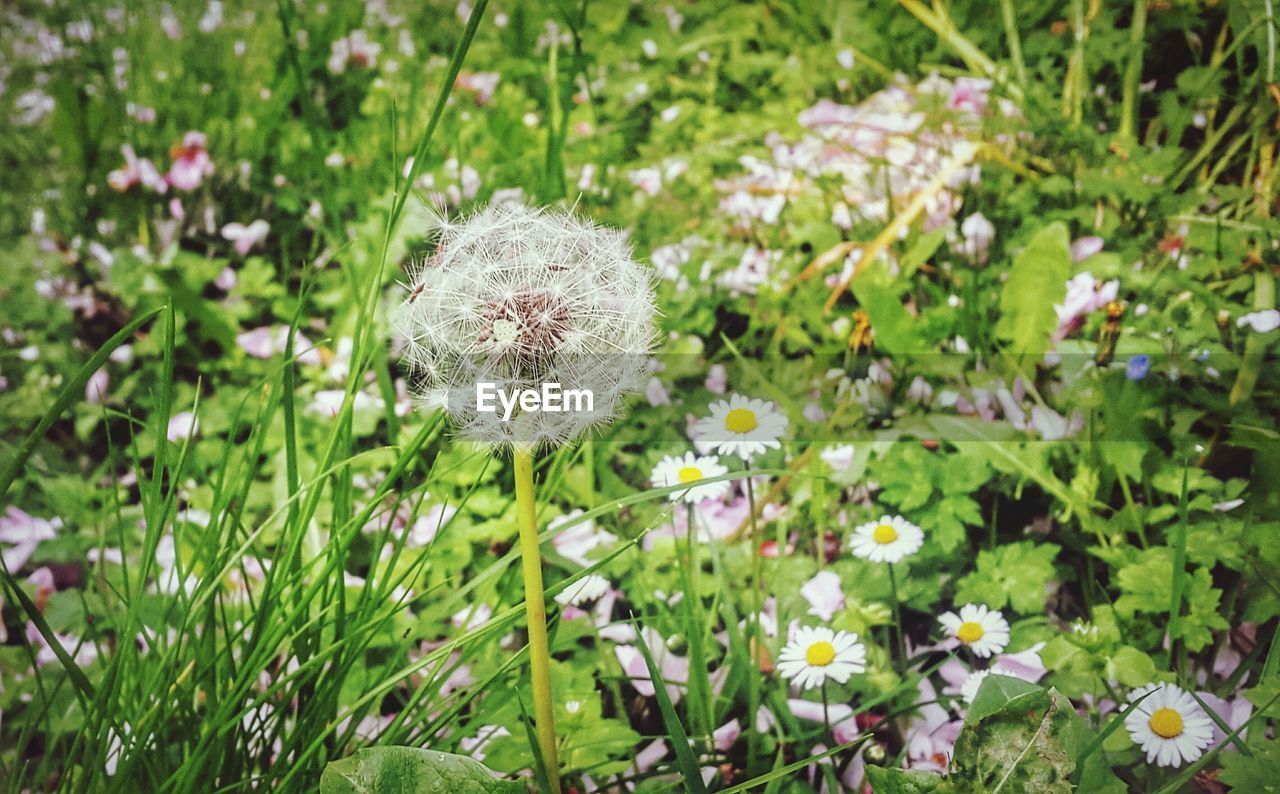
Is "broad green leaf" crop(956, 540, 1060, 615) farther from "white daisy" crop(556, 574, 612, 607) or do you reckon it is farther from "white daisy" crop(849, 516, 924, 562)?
"white daisy" crop(556, 574, 612, 607)

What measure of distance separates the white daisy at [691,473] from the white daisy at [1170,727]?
422mm

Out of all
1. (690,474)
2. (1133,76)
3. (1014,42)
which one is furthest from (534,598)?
(1014,42)

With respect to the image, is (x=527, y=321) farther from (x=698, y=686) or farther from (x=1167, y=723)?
(x=1167, y=723)

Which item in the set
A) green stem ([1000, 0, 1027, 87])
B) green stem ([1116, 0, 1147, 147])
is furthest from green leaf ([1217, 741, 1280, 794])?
green stem ([1000, 0, 1027, 87])

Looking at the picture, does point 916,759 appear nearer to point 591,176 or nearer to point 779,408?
point 779,408

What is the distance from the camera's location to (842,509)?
41.8 inches

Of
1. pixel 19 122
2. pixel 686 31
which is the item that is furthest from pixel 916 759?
pixel 19 122

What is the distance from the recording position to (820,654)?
32.0 inches

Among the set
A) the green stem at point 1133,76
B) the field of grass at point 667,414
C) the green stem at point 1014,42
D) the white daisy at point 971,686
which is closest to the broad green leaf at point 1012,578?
the field of grass at point 667,414

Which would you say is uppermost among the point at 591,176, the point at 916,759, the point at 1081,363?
the point at 591,176

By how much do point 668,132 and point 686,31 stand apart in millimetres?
537

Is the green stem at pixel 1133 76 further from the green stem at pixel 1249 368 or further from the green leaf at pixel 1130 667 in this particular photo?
the green leaf at pixel 1130 667

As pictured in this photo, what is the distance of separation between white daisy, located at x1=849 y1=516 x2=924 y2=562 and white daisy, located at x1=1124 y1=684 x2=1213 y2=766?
24cm

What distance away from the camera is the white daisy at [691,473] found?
0.93 meters
